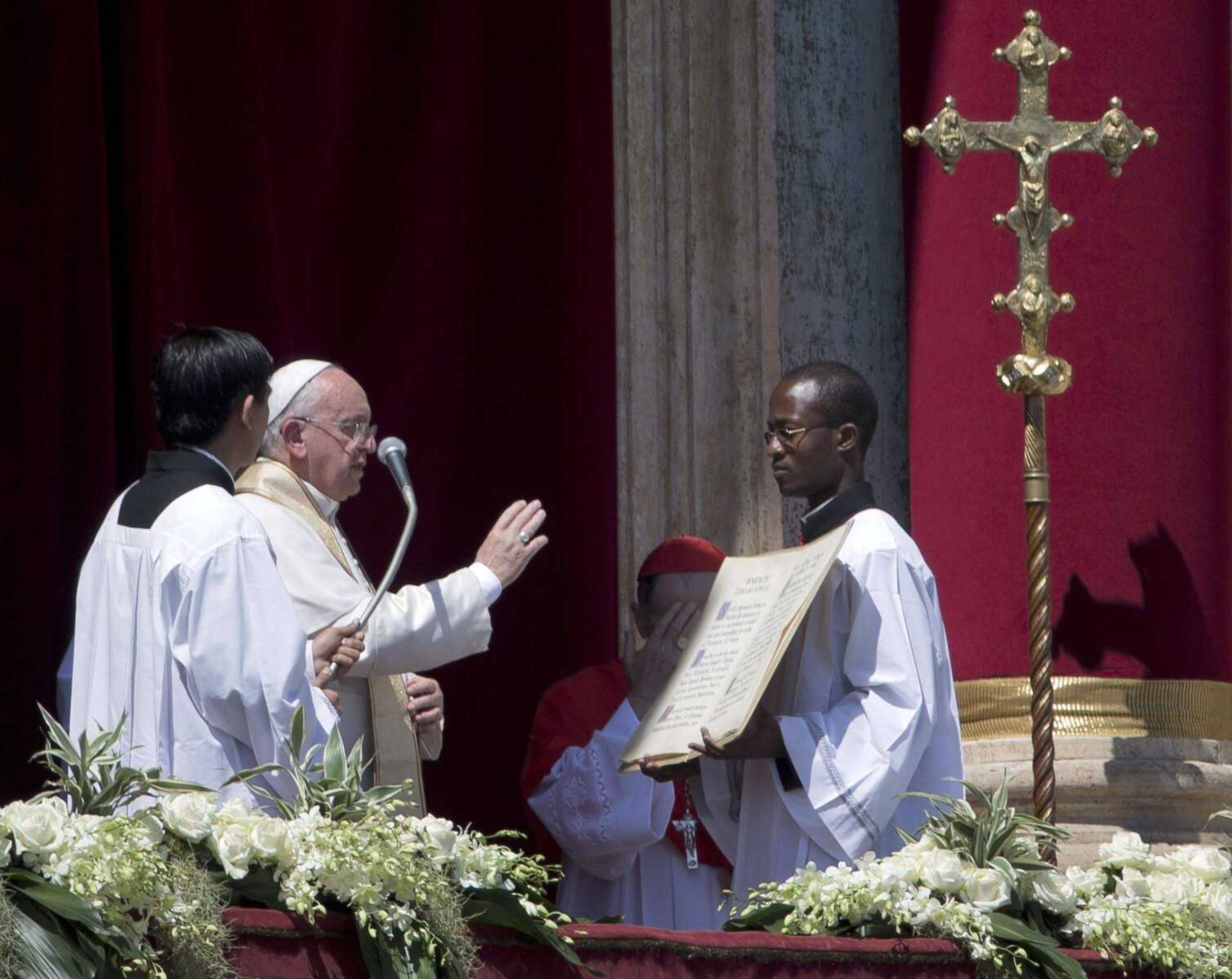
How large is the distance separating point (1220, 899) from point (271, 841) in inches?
61.0

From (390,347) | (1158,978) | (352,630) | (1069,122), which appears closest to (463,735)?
(390,347)

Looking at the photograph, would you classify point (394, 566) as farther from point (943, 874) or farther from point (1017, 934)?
point (1017, 934)

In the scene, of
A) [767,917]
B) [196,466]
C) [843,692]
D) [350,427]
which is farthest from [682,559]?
[767,917]

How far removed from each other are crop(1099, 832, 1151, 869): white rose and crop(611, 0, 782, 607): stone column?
219cm

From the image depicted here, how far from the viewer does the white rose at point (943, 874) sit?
3.71m

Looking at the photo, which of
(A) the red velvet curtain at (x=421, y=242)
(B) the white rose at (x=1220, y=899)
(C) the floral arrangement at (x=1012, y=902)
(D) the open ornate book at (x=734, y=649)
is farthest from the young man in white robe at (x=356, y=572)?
(B) the white rose at (x=1220, y=899)

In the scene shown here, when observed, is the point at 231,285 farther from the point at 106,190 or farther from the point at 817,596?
the point at 817,596

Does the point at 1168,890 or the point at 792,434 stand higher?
the point at 792,434

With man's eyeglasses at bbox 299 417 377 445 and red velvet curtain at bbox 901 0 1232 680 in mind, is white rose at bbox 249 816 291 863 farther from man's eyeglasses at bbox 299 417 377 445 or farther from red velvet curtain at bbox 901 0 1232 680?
red velvet curtain at bbox 901 0 1232 680

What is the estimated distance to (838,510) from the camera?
499cm

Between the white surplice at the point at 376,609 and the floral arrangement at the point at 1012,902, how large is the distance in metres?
1.19

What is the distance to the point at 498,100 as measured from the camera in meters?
6.43

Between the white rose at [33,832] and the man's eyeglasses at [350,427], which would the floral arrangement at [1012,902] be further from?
the man's eyeglasses at [350,427]

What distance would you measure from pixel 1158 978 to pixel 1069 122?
224 centimetres
